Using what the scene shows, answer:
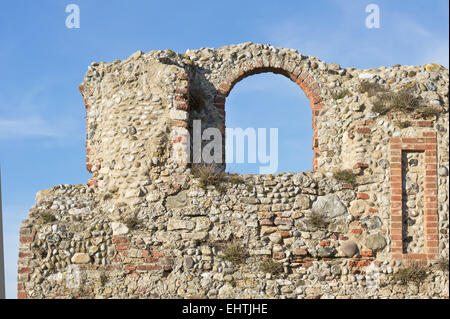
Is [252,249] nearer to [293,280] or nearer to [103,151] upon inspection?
[293,280]

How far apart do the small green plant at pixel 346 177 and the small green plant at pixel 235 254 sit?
80.3 inches

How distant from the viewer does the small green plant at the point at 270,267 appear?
9391 mm

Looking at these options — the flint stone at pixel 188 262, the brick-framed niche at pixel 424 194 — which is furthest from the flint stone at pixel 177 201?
the brick-framed niche at pixel 424 194

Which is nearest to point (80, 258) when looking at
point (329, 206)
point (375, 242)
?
point (329, 206)

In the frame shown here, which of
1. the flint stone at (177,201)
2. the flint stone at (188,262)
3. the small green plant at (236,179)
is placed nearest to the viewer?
the flint stone at (188,262)

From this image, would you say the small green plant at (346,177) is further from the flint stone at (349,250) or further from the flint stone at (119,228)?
the flint stone at (119,228)

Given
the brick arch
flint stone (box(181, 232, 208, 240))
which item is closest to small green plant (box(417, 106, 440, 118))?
the brick arch

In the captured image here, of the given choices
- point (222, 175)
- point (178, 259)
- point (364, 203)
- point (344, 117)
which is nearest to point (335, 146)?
point (344, 117)

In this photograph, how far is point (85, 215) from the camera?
9984mm

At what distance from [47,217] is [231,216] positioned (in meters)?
3.09

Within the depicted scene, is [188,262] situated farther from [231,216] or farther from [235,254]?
[231,216]

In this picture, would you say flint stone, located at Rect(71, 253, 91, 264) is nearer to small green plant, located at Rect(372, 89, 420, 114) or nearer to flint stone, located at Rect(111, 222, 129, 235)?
flint stone, located at Rect(111, 222, 129, 235)

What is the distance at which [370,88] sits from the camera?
10.5 meters

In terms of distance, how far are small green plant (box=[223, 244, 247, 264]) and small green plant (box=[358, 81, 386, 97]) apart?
3591mm
